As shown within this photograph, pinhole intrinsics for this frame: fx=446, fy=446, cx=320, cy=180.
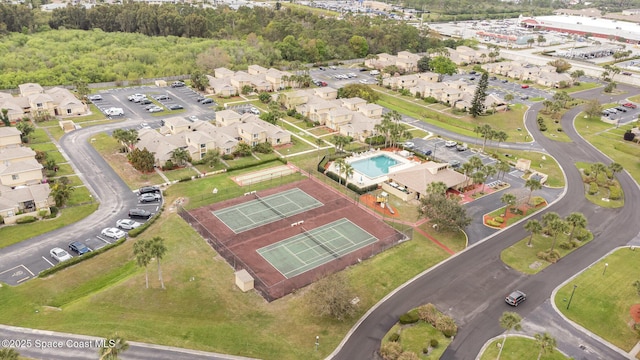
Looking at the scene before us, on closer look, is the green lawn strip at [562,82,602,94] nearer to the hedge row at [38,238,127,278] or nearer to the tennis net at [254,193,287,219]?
the tennis net at [254,193,287,219]

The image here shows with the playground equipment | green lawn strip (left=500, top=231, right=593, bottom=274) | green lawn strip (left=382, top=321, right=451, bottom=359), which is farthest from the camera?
the playground equipment

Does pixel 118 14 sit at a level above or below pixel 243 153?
above

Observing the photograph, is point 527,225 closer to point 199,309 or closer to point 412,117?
point 199,309

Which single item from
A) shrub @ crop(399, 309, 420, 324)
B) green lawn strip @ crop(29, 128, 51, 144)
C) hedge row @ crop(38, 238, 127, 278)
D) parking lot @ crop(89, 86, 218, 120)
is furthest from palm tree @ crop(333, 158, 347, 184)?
green lawn strip @ crop(29, 128, 51, 144)

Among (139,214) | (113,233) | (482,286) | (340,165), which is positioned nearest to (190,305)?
A: (113,233)

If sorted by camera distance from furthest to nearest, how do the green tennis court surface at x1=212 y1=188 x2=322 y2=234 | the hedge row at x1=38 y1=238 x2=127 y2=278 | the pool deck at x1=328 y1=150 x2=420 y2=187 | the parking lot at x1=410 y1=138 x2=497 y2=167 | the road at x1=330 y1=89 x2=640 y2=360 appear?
the parking lot at x1=410 y1=138 x2=497 y2=167
the pool deck at x1=328 y1=150 x2=420 y2=187
the green tennis court surface at x1=212 y1=188 x2=322 y2=234
the hedge row at x1=38 y1=238 x2=127 y2=278
the road at x1=330 y1=89 x2=640 y2=360

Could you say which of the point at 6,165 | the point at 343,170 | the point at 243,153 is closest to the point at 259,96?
the point at 243,153
